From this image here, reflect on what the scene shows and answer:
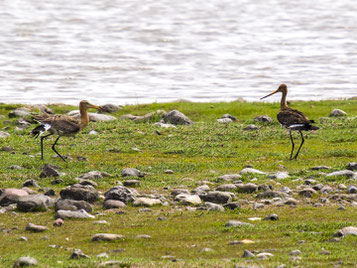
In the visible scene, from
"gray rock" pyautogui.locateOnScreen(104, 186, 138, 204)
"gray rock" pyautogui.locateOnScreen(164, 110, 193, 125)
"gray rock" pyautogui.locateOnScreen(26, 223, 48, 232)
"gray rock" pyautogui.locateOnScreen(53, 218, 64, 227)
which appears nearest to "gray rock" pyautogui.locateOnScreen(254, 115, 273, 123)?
"gray rock" pyautogui.locateOnScreen(164, 110, 193, 125)

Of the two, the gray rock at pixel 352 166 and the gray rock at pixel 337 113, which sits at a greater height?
the gray rock at pixel 337 113

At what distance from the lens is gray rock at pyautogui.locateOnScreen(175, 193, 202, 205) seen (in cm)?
1416

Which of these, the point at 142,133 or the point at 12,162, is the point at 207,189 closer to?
the point at 12,162

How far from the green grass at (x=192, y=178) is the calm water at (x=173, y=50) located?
9.42 metres

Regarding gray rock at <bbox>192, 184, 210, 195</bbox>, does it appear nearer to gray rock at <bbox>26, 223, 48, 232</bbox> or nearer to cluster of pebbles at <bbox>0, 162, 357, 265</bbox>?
cluster of pebbles at <bbox>0, 162, 357, 265</bbox>

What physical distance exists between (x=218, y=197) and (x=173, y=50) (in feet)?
125

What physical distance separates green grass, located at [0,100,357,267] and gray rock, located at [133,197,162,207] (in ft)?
0.63

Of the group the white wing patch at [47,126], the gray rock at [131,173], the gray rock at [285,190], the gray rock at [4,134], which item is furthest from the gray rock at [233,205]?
the gray rock at [4,134]

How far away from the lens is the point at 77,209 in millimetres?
13688

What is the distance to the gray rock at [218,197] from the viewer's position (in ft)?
46.8

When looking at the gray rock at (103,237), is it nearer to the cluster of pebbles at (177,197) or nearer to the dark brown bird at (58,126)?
the cluster of pebbles at (177,197)

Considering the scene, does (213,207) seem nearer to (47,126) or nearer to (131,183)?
(131,183)

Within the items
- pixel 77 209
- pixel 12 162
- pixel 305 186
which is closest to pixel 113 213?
pixel 77 209

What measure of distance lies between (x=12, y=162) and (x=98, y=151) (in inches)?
107
